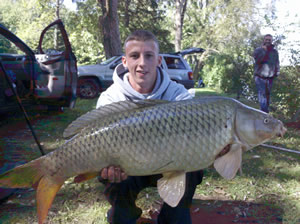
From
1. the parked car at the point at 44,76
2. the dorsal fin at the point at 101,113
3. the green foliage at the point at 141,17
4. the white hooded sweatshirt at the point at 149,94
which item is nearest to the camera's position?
the dorsal fin at the point at 101,113

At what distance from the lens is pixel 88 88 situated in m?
7.73

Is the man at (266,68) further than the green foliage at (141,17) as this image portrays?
No

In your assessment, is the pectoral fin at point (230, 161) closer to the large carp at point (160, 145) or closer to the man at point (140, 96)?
the large carp at point (160, 145)

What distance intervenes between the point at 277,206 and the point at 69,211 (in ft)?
5.48

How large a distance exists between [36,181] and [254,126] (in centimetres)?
107

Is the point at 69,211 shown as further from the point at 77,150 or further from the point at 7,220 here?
the point at 77,150

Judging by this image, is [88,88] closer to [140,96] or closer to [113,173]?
[140,96]

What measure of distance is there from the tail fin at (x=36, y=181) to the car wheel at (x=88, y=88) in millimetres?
6644

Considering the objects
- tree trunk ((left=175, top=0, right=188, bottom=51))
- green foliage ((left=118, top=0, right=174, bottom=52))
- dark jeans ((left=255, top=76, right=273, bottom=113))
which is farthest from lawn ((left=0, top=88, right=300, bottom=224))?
tree trunk ((left=175, top=0, right=188, bottom=51))

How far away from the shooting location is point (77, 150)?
4.10 feet

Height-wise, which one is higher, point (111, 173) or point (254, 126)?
point (254, 126)

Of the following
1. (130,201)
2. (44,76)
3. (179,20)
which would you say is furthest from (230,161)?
(179,20)

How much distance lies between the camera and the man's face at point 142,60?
1.61m

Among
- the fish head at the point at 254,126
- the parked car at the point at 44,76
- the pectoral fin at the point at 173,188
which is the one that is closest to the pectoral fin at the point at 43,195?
the pectoral fin at the point at 173,188
